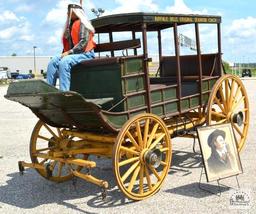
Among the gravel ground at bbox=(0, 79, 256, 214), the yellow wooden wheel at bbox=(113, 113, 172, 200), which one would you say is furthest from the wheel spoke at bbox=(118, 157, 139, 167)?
the gravel ground at bbox=(0, 79, 256, 214)

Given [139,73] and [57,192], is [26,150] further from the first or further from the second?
[139,73]

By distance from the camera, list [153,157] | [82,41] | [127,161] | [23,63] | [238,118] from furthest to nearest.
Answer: [23,63], [238,118], [82,41], [153,157], [127,161]

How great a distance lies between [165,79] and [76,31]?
2506 millimetres

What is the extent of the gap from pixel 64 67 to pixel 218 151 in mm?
2205

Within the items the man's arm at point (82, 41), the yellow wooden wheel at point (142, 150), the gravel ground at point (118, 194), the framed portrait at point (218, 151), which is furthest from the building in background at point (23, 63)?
the framed portrait at point (218, 151)

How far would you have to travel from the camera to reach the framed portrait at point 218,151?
5832 millimetres

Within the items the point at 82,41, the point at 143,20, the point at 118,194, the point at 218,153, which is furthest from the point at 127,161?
the point at 143,20

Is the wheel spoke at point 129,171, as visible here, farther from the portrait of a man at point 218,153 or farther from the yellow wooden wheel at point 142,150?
the portrait of a man at point 218,153

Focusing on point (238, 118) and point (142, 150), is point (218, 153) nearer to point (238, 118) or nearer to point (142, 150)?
point (142, 150)

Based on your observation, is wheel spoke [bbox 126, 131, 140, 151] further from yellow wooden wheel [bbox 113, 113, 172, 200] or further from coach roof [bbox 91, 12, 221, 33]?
coach roof [bbox 91, 12, 221, 33]

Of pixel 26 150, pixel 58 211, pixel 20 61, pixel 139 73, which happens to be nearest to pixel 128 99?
pixel 139 73

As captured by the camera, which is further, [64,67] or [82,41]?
[82,41]

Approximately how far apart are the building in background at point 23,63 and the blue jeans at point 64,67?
89.3 m

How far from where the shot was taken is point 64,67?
5.93 metres
